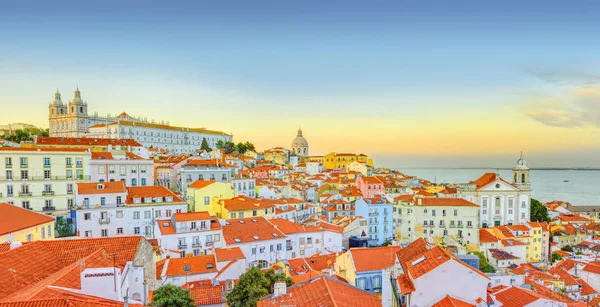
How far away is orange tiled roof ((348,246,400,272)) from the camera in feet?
58.0

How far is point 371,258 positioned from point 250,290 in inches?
261

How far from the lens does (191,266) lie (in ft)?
70.7

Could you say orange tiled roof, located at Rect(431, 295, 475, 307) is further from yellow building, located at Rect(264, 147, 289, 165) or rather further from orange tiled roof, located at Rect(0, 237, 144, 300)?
yellow building, located at Rect(264, 147, 289, 165)

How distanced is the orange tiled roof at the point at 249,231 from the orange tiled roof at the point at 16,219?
453 inches

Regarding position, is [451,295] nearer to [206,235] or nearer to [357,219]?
[206,235]

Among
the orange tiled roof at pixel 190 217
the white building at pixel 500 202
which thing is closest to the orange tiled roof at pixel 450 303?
the orange tiled roof at pixel 190 217

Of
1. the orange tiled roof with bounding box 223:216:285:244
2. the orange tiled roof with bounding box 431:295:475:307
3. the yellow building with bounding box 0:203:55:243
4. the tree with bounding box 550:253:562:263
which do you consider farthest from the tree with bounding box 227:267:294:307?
the tree with bounding box 550:253:562:263

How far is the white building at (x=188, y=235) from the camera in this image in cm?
2553

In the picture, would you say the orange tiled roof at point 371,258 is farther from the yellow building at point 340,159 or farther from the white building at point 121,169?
the yellow building at point 340,159

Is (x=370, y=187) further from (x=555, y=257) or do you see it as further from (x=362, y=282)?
(x=362, y=282)

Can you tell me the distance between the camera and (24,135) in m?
69.7

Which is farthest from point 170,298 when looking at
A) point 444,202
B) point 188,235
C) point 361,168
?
point 361,168

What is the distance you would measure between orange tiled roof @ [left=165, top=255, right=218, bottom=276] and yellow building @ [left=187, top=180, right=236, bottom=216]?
12293 millimetres

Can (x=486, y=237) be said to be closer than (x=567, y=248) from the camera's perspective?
Yes
